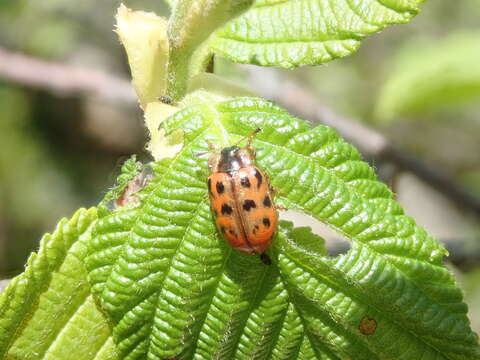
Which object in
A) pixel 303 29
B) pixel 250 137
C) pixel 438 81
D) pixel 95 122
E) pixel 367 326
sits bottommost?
pixel 95 122

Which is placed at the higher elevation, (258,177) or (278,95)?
(278,95)

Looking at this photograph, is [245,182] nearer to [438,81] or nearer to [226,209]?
[226,209]

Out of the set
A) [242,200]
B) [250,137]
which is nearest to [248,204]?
[242,200]

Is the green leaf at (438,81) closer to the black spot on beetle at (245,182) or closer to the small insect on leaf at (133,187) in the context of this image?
the black spot on beetle at (245,182)

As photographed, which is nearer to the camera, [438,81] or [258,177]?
[258,177]

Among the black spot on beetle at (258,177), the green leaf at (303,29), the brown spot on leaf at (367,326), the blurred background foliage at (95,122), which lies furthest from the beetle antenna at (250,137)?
the blurred background foliage at (95,122)

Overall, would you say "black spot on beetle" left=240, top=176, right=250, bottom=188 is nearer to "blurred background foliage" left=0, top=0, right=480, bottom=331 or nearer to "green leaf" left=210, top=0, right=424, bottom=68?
"green leaf" left=210, top=0, right=424, bottom=68

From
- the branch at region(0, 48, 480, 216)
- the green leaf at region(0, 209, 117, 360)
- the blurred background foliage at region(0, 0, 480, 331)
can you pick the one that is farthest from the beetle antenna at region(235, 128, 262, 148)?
the blurred background foliage at region(0, 0, 480, 331)
